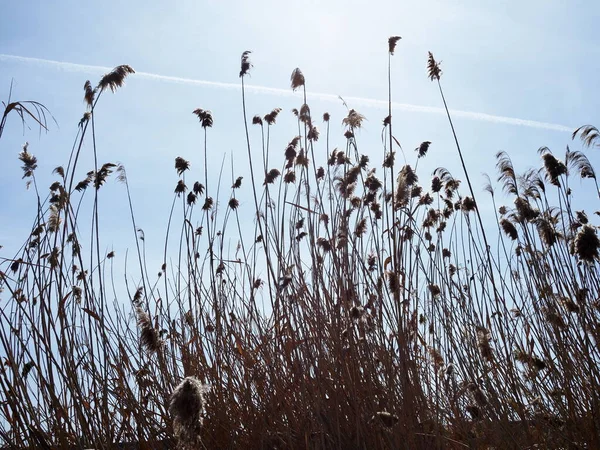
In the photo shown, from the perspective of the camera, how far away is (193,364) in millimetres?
3008

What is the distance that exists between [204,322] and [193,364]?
327 mm

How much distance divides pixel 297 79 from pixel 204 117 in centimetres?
66

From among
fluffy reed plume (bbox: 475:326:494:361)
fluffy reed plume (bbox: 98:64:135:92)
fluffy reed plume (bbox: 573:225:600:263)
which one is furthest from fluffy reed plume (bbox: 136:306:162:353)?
fluffy reed plume (bbox: 573:225:600:263)

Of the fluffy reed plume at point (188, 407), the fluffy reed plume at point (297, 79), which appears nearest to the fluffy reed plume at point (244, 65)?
the fluffy reed plume at point (297, 79)

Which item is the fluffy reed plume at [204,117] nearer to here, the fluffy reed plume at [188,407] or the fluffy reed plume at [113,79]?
the fluffy reed plume at [113,79]

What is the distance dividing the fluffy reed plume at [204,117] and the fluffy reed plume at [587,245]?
2109 mm

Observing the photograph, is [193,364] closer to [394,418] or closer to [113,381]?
[113,381]

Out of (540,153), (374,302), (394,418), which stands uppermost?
(540,153)

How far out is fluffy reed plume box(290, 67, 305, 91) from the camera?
3.19 metres

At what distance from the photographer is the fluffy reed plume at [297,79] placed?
10.5ft

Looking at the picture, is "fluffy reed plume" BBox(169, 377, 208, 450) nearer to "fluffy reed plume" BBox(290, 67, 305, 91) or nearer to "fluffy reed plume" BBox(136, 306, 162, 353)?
"fluffy reed plume" BBox(136, 306, 162, 353)

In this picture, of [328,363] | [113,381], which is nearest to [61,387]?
[113,381]

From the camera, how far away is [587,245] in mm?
3121

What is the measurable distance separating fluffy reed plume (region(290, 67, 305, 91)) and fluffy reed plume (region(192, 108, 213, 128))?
0.59 metres
